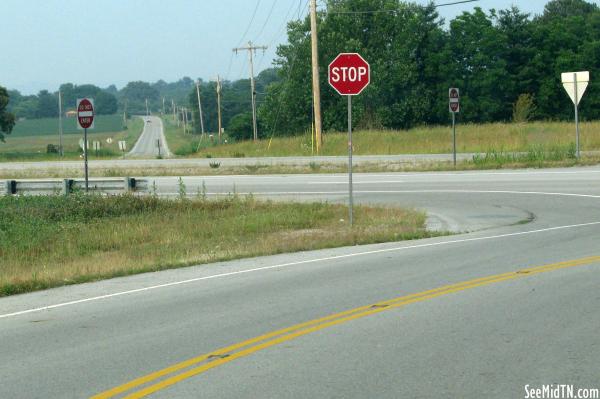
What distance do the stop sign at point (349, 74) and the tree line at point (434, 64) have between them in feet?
184

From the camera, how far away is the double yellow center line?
298 inches

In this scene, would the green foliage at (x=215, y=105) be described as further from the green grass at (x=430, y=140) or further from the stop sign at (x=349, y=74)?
the stop sign at (x=349, y=74)

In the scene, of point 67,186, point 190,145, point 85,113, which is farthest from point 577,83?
point 190,145

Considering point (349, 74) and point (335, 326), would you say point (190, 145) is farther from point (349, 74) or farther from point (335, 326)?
point (335, 326)

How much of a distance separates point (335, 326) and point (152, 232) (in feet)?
34.8

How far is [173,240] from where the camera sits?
18297 millimetres

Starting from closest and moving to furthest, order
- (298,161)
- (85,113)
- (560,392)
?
(560,392), (85,113), (298,161)

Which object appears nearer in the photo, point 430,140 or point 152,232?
point 152,232

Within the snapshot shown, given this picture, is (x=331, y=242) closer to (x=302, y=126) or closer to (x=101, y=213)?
(x=101, y=213)

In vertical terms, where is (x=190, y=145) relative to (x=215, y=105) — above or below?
below

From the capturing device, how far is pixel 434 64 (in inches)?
3093

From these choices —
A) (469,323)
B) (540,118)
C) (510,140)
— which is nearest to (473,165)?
(510,140)

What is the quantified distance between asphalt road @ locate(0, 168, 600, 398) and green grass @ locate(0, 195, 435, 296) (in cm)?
93

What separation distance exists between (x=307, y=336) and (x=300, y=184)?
939 inches
